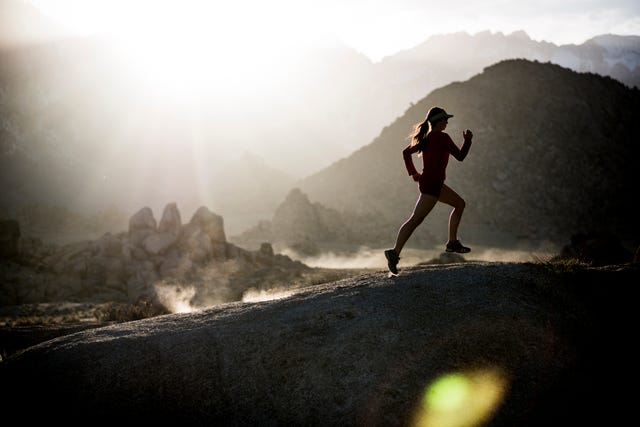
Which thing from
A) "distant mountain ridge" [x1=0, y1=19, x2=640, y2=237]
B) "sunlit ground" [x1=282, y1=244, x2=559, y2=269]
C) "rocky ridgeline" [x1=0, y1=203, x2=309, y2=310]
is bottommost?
"sunlit ground" [x1=282, y1=244, x2=559, y2=269]

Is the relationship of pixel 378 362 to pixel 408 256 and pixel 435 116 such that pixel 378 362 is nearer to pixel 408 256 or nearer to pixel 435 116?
pixel 435 116

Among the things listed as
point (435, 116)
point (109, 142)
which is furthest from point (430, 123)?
point (109, 142)

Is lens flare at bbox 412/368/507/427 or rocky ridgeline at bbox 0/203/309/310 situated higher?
rocky ridgeline at bbox 0/203/309/310

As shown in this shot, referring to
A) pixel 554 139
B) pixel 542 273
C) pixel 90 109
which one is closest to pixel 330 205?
pixel 554 139

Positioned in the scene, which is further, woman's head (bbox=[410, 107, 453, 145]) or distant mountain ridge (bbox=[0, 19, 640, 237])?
distant mountain ridge (bbox=[0, 19, 640, 237])

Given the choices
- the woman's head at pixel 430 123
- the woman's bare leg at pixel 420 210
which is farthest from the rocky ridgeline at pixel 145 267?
the woman's head at pixel 430 123

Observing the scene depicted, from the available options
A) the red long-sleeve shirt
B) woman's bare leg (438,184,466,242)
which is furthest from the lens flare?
the red long-sleeve shirt

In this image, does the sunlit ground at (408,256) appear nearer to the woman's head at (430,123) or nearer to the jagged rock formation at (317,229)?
the jagged rock formation at (317,229)

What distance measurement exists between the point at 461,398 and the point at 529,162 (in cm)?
4772

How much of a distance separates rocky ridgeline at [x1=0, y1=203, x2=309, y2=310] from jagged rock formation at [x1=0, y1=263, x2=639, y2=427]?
13722 millimetres

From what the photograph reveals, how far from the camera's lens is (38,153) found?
69.0m

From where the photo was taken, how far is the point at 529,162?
46031 millimetres

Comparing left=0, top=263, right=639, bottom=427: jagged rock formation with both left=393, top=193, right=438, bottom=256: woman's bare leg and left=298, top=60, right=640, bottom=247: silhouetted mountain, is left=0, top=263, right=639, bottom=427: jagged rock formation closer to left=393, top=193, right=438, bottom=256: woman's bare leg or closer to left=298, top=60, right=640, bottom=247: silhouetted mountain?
left=393, top=193, right=438, bottom=256: woman's bare leg

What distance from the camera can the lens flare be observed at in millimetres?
3697
